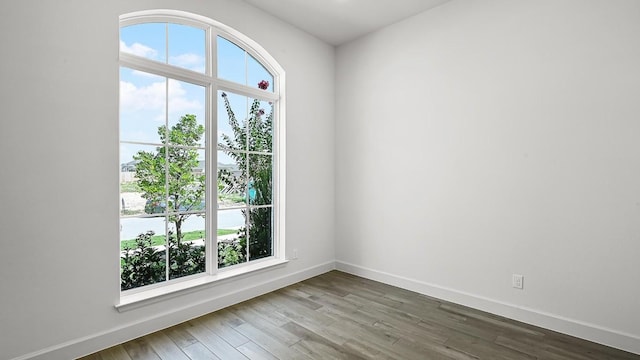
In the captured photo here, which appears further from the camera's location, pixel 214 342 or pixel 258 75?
pixel 258 75

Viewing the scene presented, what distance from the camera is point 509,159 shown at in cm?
268

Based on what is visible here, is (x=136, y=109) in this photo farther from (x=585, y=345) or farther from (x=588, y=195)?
(x=585, y=345)

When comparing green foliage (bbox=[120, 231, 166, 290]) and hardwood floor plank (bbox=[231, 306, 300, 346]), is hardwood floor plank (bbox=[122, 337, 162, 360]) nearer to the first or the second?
green foliage (bbox=[120, 231, 166, 290])

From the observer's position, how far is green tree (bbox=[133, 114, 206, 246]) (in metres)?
2.54

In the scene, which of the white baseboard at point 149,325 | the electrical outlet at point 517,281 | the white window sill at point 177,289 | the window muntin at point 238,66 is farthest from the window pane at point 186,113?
the electrical outlet at point 517,281

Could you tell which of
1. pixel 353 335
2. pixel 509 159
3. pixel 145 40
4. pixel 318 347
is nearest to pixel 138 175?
pixel 145 40

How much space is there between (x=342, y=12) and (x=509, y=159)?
7.22 ft

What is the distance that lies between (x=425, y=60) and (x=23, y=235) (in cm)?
361

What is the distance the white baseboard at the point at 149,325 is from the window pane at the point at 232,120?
1459 mm

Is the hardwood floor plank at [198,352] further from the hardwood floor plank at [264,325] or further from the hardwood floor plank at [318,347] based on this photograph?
the hardwood floor plank at [318,347]

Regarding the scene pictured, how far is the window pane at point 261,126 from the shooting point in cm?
331

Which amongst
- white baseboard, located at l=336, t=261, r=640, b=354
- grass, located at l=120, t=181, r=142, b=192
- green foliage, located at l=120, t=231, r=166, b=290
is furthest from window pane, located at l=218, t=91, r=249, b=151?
white baseboard, located at l=336, t=261, r=640, b=354

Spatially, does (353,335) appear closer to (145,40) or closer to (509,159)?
(509,159)

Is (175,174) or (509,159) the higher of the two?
(509,159)
